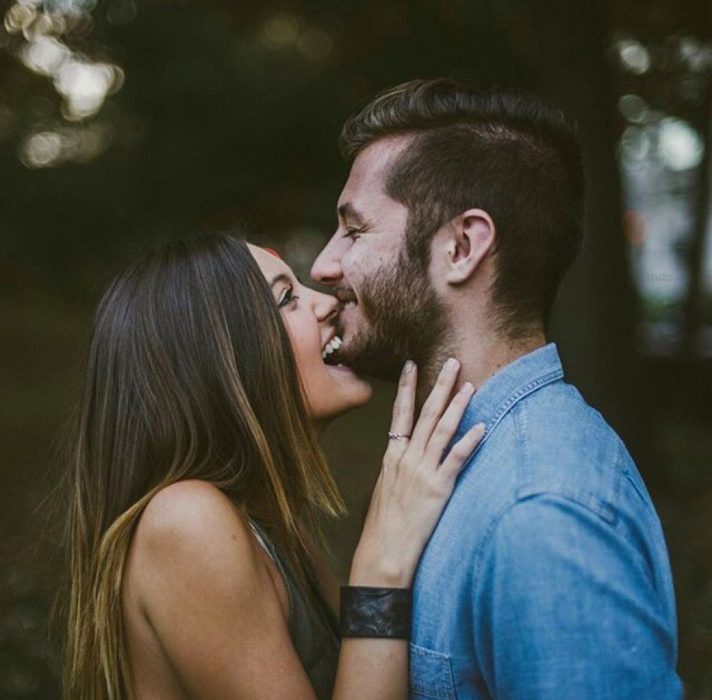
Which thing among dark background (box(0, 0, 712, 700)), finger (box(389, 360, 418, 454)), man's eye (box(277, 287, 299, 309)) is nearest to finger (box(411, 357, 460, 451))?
finger (box(389, 360, 418, 454))

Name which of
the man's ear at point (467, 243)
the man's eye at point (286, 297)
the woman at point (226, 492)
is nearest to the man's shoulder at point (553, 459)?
the woman at point (226, 492)

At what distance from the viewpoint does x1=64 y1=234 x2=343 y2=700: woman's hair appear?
2.87 m

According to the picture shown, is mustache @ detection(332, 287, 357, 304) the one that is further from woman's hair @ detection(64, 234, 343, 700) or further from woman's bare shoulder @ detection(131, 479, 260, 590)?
woman's bare shoulder @ detection(131, 479, 260, 590)

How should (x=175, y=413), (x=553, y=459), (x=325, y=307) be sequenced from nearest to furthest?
(x=553, y=459) < (x=175, y=413) < (x=325, y=307)

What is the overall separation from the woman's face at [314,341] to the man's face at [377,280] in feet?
0.46

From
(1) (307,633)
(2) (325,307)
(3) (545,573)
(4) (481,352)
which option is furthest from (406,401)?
(3) (545,573)

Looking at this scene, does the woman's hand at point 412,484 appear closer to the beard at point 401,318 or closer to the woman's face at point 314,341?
the beard at point 401,318

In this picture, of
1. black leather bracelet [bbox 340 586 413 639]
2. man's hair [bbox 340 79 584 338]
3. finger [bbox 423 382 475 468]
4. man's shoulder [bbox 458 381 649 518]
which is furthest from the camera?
man's hair [bbox 340 79 584 338]

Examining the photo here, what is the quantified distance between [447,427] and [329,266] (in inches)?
23.7

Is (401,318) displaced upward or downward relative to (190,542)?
upward

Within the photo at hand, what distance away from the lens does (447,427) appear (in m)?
2.63

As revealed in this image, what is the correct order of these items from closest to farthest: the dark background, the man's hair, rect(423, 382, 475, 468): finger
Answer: rect(423, 382, 475, 468): finger
the man's hair
the dark background

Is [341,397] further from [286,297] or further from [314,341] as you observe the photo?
[286,297]

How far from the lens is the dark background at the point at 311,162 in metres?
7.20
